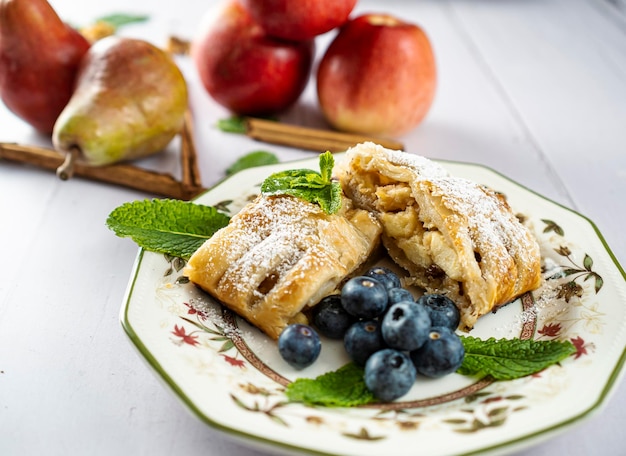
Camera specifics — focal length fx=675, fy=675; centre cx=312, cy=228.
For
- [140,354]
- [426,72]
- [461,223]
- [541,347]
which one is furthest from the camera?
[426,72]

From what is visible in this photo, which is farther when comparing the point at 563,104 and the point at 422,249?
the point at 563,104

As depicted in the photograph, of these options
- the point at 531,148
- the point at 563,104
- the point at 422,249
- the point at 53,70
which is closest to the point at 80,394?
the point at 422,249

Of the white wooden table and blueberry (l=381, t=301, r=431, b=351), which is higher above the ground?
blueberry (l=381, t=301, r=431, b=351)

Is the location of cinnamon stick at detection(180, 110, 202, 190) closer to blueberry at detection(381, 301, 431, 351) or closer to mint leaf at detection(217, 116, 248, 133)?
mint leaf at detection(217, 116, 248, 133)

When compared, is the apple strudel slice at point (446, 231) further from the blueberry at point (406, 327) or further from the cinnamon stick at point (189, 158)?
the cinnamon stick at point (189, 158)

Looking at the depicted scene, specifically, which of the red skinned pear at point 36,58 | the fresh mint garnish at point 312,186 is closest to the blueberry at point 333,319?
the fresh mint garnish at point 312,186

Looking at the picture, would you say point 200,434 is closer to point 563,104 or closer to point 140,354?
point 140,354

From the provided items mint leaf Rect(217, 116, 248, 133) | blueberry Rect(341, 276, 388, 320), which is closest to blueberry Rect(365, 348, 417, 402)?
blueberry Rect(341, 276, 388, 320)
